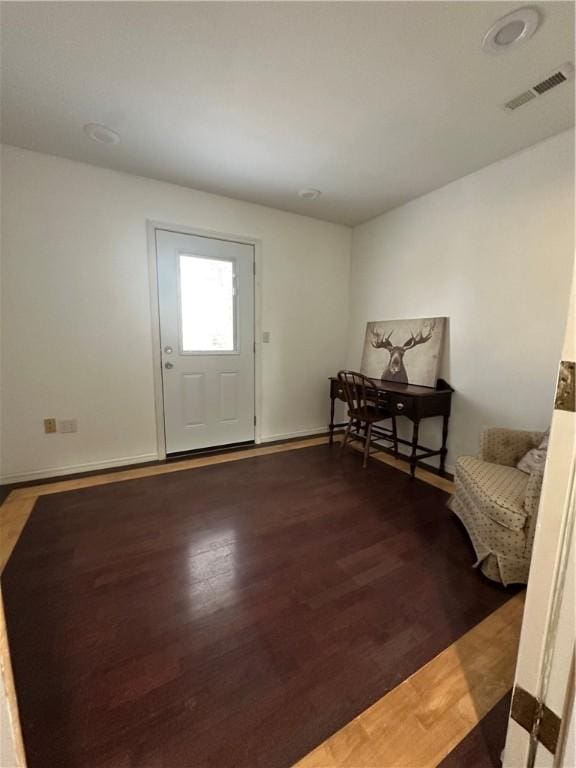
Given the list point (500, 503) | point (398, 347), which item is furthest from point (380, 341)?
point (500, 503)

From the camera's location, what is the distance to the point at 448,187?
8.51 ft

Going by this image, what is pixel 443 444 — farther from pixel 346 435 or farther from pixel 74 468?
pixel 74 468

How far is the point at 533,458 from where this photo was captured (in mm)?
1770

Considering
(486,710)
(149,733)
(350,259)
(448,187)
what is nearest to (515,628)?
(486,710)

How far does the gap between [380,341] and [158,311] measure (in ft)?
7.23

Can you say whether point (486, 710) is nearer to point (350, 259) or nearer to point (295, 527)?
point (295, 527)

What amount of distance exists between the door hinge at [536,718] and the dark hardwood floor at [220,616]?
0.42 meters

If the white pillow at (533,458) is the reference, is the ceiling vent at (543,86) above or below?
above

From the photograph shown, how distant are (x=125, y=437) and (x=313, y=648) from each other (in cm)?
229

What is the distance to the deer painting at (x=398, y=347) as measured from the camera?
2.83 meters

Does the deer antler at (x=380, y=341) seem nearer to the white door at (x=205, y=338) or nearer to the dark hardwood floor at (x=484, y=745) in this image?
the white door at (x=205, y=338)

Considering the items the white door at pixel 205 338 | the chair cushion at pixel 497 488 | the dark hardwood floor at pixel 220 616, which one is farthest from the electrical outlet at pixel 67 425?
the chair cushion at pixel 497 488

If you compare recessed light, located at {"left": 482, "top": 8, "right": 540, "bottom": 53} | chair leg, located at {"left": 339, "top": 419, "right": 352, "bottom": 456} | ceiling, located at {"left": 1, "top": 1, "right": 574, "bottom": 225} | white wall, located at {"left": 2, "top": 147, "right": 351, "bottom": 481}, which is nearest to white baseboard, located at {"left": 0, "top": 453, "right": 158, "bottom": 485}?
white wall, located at {"left": 2, "top": 147, "right": 351, "bottom": 481}

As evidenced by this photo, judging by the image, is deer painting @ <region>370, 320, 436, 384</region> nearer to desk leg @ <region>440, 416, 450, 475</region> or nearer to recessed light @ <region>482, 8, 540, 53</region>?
desk leg @ <region>440, 416, 450, 475</region>
